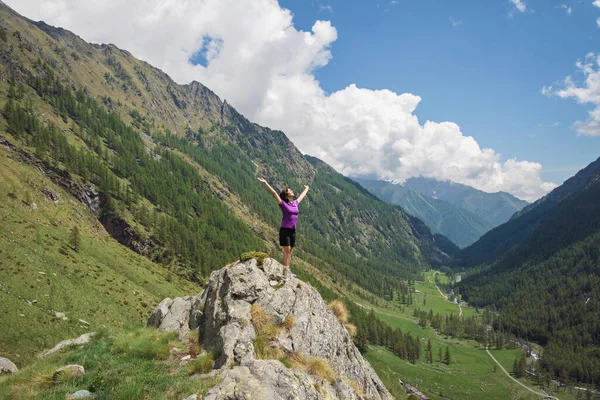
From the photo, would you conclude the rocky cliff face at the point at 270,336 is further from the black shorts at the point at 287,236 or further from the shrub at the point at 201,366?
the black shorts at the point at 287,236

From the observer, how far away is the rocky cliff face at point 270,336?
13.1m

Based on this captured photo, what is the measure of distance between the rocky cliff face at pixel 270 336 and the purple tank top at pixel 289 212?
3887 mm

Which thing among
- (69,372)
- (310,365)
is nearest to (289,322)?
(310,365)

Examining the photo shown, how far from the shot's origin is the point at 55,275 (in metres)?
66.4

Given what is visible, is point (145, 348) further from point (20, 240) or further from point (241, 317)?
point (20, 240)

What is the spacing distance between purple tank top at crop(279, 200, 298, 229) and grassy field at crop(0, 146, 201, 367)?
139 ft

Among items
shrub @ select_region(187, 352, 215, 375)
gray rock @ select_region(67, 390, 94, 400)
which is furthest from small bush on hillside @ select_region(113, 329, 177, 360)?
gray rock @ select_region(67, 390, 94, 400)

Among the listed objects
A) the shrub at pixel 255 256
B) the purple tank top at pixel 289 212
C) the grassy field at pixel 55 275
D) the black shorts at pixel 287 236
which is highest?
the purple tank top at pixel 289 212

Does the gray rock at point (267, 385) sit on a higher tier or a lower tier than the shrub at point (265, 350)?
lower

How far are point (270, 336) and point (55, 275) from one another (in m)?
69.3

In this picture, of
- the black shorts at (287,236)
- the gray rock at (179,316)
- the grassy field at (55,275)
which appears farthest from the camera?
the grassy field at (55,275)

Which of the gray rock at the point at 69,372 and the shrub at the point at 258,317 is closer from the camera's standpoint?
the gray rock at the point at 69,372

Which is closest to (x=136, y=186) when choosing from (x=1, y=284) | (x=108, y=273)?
(x=108, y=273)

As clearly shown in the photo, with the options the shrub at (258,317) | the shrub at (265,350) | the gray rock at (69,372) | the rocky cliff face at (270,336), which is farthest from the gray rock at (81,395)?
the shrub at (258,317)
